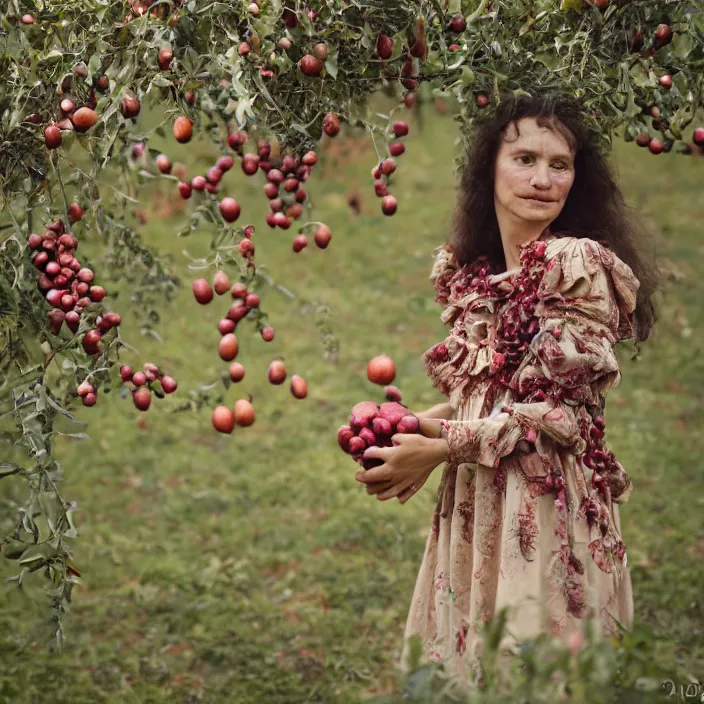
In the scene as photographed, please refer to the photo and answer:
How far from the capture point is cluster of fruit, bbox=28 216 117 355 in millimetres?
2293

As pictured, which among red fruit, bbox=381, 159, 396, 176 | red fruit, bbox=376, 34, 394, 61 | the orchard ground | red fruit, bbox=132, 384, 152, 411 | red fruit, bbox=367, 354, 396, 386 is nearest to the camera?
red fruit, bbox=376, 34, 394, 61

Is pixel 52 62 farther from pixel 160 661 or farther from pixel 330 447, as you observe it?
pixel 330 447

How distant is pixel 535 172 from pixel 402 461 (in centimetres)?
85

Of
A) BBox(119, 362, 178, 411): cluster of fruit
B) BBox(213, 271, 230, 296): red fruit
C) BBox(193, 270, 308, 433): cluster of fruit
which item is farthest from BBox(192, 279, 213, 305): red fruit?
BBox(119, 362, 178, 411): cluster of fruit

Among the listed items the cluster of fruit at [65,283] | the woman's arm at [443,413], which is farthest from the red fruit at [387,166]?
the cluster of fruit at [65,283]

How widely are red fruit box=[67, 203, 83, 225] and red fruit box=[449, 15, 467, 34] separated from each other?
111cm

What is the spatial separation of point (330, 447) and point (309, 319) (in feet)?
7.00

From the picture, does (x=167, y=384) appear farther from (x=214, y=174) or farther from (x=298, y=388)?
(x=214, y=174)

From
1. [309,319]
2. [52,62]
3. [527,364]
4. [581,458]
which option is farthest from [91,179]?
[309,319]

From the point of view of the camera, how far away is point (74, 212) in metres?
2.42

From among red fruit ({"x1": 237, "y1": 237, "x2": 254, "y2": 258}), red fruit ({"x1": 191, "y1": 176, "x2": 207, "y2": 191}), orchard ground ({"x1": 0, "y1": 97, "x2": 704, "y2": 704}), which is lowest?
orchard ground ({"x1": 0, "y1": 97, "x2": 704, "y2": 704})

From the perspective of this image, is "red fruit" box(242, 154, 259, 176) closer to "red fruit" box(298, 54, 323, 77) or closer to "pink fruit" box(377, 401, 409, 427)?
"red fruit" box(298, 54, 323, 77)

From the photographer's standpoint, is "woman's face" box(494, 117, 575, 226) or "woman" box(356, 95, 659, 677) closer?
"woman" box(356, 95, 659, 677)

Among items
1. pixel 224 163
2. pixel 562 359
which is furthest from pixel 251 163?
pixel 562 359
